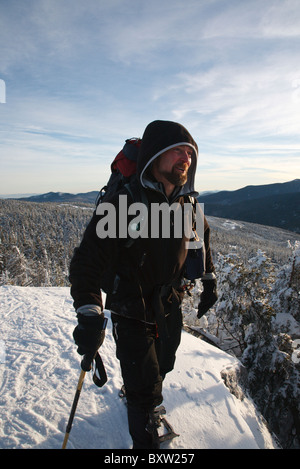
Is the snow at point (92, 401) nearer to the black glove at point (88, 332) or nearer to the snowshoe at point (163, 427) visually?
the snowshoe at point (163, 427)

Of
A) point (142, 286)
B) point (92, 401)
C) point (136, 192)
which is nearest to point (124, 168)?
point (136, 192)

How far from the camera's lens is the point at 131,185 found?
261 cm

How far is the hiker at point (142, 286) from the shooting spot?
7.57 feet

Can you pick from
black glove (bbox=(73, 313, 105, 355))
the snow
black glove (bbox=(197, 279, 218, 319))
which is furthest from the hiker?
black glove (bbox=(197, 279, 218, 319))

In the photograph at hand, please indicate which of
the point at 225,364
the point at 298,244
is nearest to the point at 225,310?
the point at 298,244

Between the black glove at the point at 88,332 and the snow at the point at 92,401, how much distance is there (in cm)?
142

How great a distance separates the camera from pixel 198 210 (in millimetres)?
3264

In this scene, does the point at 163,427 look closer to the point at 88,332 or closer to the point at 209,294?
the point at 209,294

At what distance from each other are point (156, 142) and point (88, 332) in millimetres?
2008

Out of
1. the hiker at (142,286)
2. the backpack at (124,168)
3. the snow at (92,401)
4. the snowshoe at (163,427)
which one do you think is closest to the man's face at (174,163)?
the hiker at (142,286)

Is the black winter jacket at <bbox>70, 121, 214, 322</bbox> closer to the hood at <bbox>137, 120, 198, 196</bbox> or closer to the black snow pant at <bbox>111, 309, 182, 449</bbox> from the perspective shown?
the hood at <bbox>137, 120, 198, 196</bbox>

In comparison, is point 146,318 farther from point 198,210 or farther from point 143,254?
point 198,210
